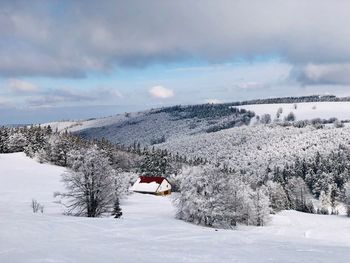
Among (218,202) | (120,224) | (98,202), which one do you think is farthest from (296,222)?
(120,224)

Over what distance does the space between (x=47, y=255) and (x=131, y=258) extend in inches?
170

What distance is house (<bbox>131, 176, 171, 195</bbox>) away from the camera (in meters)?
113

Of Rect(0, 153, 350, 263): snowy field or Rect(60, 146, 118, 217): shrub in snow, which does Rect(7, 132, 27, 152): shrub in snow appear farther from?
Rect(0, 153, 350, 263): snowy field

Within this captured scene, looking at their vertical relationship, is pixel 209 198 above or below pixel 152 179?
below

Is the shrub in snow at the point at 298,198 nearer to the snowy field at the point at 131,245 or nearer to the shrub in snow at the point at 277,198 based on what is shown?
the shrub in snow at the point at 277,198

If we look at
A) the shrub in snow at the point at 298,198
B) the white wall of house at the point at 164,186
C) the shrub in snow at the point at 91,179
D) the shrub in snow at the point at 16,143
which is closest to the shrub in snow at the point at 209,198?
the shrub in snow at the point at 91,179

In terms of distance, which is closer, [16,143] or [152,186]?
[152,186]

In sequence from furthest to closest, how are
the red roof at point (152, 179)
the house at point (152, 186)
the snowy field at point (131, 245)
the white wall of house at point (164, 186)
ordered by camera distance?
the red roof at point (152, 179), the white wall of house at point (164, 186), the house at point (152, 186), the snowy field at point (131, 245)

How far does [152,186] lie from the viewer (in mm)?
113812

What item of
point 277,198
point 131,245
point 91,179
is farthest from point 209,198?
point 277,198

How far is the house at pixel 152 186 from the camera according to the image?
11294 cm

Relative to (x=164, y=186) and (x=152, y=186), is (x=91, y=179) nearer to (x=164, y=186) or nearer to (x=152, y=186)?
(x=152, y=186)

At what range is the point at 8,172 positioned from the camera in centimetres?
10844

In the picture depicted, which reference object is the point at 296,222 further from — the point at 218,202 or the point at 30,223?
the point at 30,223
